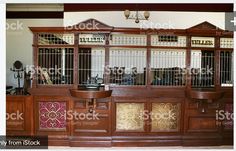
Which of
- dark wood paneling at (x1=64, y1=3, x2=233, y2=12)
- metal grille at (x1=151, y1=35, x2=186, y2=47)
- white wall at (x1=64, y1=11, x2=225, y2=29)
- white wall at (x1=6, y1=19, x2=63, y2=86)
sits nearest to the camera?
metal grille at (x1=151, y1=35, x2=186, y2=47)

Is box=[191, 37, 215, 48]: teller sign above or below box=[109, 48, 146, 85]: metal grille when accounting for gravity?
above

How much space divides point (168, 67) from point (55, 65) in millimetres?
1754

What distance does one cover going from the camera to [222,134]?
414 centimetres

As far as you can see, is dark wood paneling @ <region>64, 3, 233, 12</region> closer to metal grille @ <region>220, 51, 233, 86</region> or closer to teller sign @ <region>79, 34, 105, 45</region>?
teller sign @ <region>79, 34, 105, 45</region>

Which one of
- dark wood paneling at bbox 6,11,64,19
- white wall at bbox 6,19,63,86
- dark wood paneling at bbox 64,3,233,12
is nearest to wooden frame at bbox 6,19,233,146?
dark wood paneling at bbox 64,3,233,12

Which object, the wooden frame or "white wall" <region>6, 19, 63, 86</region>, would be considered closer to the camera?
the wooden frame

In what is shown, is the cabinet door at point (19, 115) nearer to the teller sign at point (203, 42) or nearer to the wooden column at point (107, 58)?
the wooden column at point (107, 58)

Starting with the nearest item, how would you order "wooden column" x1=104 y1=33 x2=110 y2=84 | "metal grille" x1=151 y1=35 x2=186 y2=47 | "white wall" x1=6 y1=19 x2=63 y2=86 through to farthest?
"wooden column" x1=104 y1=33 x2=110 y2=84
"metal grille" x1=151 y1=35 x2=186 y2=47
"white wall" x1=6 y1=19 x2=63 y2=86

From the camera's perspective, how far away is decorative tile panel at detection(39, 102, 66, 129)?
400cm

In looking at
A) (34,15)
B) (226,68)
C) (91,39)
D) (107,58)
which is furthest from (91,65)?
(34,15)

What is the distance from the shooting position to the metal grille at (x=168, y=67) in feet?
13.5

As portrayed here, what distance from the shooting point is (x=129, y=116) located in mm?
4047

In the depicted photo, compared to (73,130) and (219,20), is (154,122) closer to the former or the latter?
(73,130)

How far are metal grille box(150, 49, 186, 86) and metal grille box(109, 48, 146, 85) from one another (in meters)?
0.17
